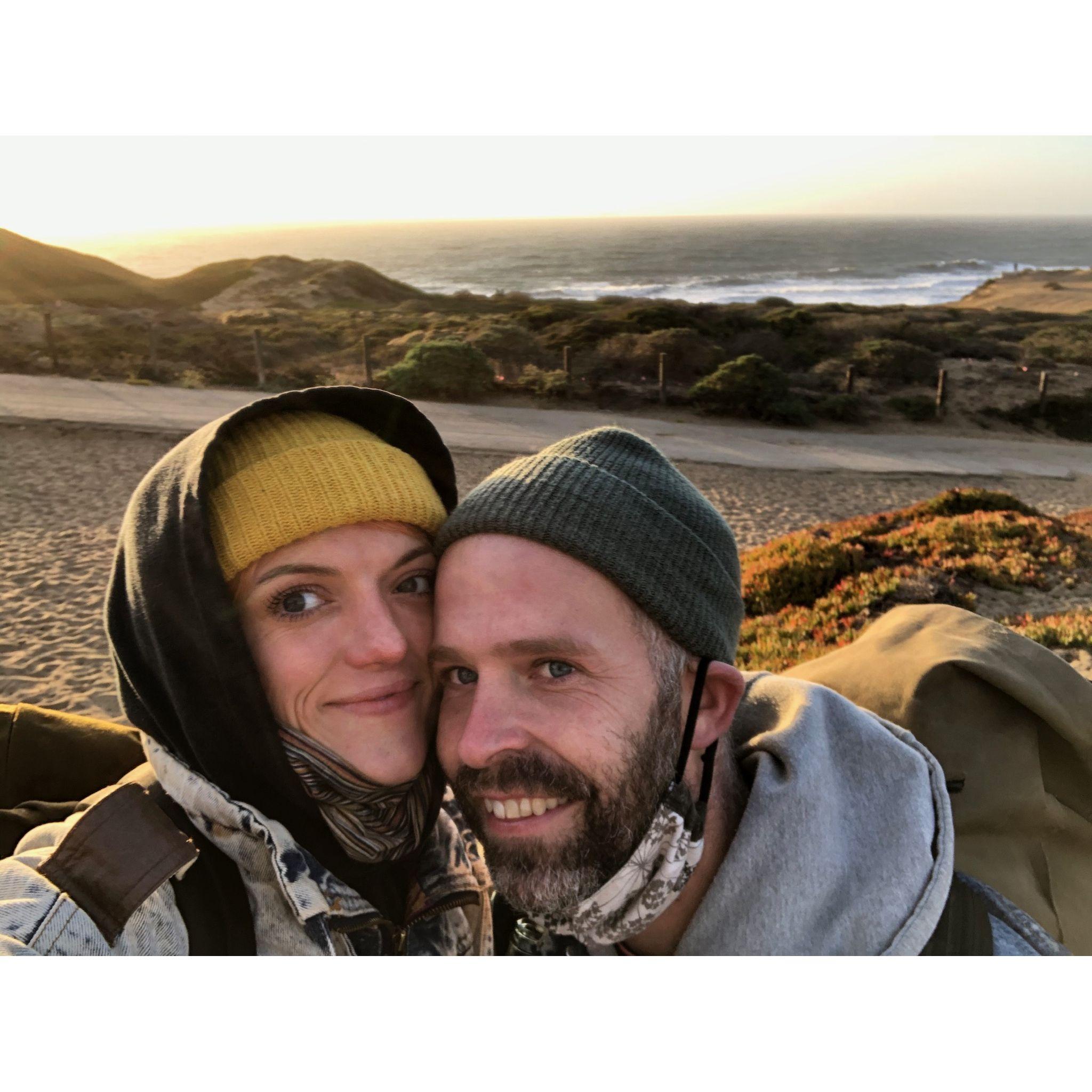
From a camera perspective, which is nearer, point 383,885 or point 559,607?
point 559,607

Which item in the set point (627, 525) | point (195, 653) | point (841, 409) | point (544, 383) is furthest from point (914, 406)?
point (195, 653)

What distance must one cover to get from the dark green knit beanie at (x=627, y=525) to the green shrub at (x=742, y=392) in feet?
54.7

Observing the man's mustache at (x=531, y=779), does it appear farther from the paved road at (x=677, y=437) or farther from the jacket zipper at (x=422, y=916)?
the paved road at (x=677, y=437)

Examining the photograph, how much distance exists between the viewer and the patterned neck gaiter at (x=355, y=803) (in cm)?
153

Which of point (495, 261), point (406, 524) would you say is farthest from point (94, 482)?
point (495, 261)

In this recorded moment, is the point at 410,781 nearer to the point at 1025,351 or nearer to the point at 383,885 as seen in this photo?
the point at 383,885

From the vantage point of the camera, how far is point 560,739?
1402 mm

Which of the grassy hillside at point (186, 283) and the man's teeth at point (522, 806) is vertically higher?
the grassy hillside at point (186, 283)

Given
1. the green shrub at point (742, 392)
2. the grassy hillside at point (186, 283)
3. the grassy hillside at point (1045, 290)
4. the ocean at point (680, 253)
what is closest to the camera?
the ocean at point (680, 253)

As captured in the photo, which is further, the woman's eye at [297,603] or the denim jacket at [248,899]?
the woman's eye at [297,603]

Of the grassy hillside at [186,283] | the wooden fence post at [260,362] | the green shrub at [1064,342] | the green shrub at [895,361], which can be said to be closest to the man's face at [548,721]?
the grassy hillside at [186,283]

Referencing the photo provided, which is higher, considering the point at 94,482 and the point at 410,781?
the point at 410,781

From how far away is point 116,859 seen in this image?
128 centimetres

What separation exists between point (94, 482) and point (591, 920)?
1217cm
